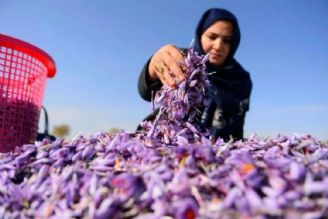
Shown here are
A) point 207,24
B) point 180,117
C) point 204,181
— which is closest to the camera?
point 204,181

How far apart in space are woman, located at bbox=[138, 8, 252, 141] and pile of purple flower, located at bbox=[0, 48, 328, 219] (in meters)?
1.80

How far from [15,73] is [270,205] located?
5.69 ft

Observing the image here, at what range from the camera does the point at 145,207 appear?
735 mm

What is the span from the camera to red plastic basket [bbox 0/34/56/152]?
6.69 ft

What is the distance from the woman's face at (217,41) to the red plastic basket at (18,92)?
5.27 feet

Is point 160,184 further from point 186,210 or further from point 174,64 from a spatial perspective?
point 174,64

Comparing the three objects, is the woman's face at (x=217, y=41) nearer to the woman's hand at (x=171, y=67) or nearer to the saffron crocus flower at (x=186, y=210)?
the woman's hand at (x=171, y=67)

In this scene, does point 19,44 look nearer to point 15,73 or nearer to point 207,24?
point 15,73

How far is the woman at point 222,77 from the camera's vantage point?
319 cm

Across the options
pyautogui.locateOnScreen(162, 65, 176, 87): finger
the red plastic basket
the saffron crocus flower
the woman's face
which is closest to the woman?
the woman's face

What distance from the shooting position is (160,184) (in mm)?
733

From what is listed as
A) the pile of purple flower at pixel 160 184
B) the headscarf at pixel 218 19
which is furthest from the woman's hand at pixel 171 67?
the headscarf at pixel 218 19

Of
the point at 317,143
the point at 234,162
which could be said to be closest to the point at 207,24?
the point at 317,143

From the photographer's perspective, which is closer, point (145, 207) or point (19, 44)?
point (145, 207)
